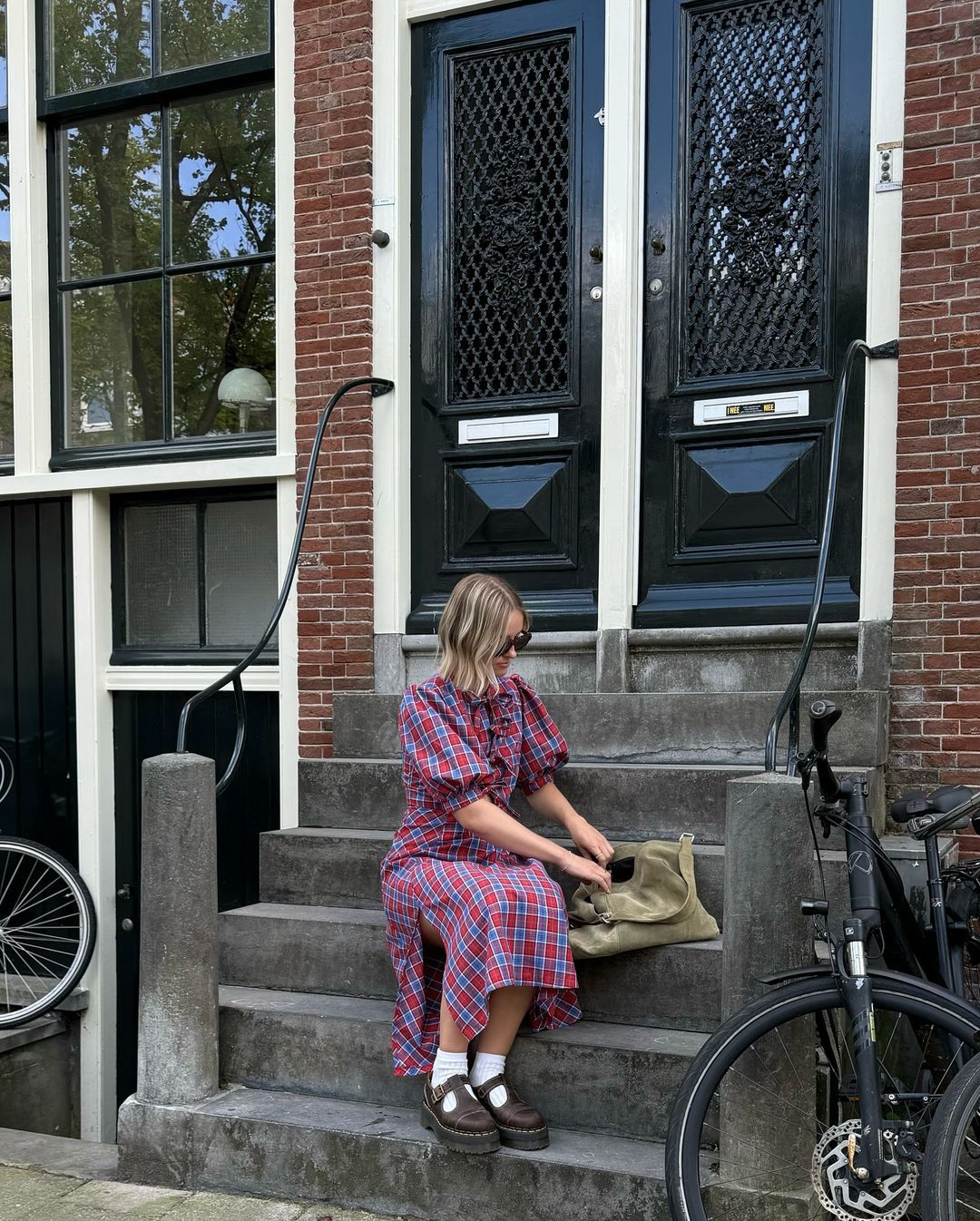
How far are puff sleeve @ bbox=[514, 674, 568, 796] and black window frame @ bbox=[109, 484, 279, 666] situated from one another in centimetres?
231

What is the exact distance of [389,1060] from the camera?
12.3 feet

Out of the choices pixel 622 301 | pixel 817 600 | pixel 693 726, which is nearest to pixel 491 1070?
pixel 693 726

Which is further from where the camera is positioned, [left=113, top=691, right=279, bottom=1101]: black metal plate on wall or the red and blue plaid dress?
[left=113, top=691, right=279, bottom=1101]: black metal plate on wall

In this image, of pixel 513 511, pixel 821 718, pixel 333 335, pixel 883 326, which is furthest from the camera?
pixel 333 335

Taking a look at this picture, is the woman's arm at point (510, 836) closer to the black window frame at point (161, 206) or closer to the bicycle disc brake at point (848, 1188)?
the bicycle disc brake at point (848, 1188)

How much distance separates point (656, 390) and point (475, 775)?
7.36 feet

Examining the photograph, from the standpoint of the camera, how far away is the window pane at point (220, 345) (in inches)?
242

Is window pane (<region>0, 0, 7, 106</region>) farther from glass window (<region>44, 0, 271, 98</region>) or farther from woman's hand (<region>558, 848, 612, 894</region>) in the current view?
woman's hand (<region>558, 848, 612, 894</region>)

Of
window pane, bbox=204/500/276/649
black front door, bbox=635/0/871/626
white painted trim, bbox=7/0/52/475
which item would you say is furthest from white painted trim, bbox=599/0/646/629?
white painted trim, bbox=7/0/52/475

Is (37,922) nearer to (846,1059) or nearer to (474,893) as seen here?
(474,893)

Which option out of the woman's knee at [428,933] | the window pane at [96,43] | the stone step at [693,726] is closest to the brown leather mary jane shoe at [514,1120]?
the woman's knee at [428,933]

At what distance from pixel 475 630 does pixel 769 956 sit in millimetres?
1216

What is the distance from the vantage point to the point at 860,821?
315 centimetres

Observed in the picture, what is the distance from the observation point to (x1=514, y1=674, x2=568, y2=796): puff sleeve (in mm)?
3951
